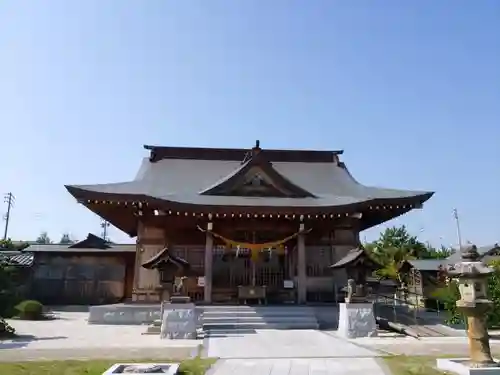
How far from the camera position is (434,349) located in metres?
9.17

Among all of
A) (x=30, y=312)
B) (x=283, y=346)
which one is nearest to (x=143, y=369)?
(x=283, y=346)

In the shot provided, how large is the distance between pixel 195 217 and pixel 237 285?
337cm

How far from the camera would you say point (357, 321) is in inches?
464

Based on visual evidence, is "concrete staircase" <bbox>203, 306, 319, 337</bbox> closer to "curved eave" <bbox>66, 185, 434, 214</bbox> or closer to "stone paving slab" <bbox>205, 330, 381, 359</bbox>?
"stone paving slab" <bbox>205, 330, 381, 359</bbox>

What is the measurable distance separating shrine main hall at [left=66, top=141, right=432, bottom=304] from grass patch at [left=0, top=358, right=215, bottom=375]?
7.61 meters

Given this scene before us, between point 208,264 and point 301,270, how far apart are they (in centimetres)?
371

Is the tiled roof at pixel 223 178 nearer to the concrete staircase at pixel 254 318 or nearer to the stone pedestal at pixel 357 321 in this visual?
the concrete staircase at pixel 254 318

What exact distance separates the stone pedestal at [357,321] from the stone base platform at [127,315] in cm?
688

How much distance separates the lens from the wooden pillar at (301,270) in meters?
15.4

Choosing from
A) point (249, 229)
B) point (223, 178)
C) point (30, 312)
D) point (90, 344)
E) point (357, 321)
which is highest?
point (223, 178)

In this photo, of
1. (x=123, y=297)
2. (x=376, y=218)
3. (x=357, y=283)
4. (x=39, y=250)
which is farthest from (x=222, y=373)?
(x=39, y=250)

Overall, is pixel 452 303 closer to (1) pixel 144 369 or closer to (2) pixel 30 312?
(1) pixel 144 369

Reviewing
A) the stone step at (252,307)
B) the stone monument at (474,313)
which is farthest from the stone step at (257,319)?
the stone monument at (474,313)

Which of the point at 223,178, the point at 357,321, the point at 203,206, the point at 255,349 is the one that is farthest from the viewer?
the point at 223,178
